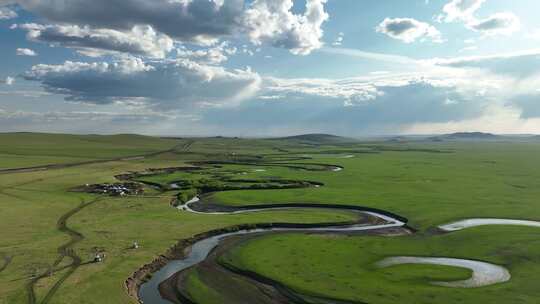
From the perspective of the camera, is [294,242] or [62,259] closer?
[62,259]

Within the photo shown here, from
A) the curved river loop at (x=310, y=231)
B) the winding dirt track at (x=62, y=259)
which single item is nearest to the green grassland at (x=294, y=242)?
the winding dirt track at (x=62, y=259)

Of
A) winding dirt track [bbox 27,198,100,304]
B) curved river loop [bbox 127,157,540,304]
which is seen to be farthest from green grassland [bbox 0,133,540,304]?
curved river loop [bbox 127,157,540,304]

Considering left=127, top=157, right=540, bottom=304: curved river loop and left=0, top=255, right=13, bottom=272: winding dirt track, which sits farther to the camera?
left=0, top=255, right=13, bottom=272: winding dirt track

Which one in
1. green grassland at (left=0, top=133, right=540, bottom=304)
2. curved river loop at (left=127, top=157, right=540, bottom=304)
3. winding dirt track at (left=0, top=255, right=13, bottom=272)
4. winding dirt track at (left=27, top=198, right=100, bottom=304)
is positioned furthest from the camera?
winding dirt track at (left=0, top=255, right=13, bottom=272)

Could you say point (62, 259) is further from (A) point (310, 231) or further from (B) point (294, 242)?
(A) point (310, 231)

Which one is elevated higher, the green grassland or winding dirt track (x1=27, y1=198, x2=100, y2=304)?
the green grassland

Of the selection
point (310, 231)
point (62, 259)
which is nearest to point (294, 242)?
point (310, 231)

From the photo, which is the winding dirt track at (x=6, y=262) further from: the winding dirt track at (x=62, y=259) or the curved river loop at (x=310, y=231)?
the curved river loop at (x=310, y=231)

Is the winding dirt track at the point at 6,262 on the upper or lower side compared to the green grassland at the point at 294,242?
lower

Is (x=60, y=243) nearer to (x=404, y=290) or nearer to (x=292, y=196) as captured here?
(x=404, y=290)

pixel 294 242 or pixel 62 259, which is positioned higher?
pixel 294 242

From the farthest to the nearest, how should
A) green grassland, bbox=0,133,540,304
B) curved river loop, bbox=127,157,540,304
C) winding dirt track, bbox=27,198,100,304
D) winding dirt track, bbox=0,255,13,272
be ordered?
1. winding dirt track, bbox=0,255,13,272
2. curved river loop, bbox=127,157,540,304
3. green grassland, bbox=0,133,540,304
4. winding dirt track, bbox=27,198,100,304

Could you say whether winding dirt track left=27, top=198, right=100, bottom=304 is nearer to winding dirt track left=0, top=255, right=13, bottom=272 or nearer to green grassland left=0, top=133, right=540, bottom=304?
green grassland left=0, top=133, right=540, bottom=304
